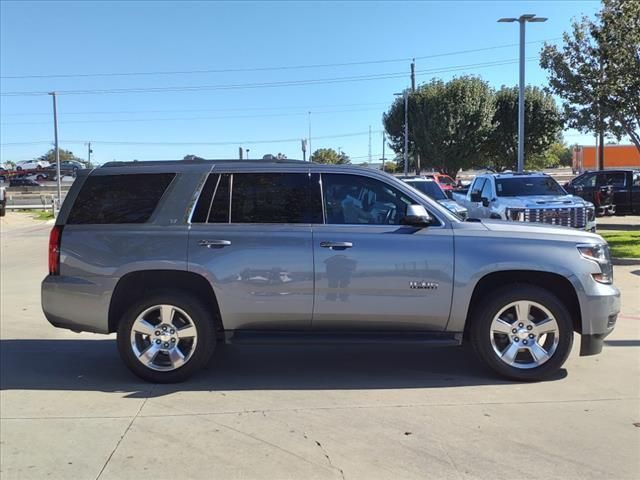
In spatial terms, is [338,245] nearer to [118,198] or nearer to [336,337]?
[336,337]

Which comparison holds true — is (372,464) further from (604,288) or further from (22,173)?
(22,173)

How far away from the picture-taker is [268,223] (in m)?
5.09

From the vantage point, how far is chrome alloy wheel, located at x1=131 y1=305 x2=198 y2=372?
508 centimetres

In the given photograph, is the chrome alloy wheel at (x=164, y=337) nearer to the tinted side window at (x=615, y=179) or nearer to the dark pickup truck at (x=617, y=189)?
the dark pickup truck at (x=617, y=189)

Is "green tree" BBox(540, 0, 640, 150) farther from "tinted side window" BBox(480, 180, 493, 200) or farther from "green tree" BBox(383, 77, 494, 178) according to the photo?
"green tree" BBox(383, 77, 494, 178)

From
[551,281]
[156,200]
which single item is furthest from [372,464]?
[156,200]

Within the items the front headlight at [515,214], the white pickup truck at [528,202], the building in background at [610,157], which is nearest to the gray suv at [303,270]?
the white pickup truck at [528,202]

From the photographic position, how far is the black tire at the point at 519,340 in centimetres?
498

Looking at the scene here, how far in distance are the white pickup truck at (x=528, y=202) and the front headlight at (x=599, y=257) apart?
573cm

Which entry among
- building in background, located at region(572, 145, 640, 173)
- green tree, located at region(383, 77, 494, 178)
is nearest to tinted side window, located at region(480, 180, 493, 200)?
green tree, located at region(383, 77, 494, 178)

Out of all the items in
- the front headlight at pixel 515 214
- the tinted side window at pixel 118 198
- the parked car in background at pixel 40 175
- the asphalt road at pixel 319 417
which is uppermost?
the parked car in background at pixel 40 175

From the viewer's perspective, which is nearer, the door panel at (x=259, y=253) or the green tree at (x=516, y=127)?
the door panel at (x=259, y=253)

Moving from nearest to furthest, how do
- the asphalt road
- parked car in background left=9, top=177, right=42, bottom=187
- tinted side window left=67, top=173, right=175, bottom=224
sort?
the asphalt road → tinted side window left=67, top=173, right=175, bottom=224 → parked car in background left=9, top=177, right=42, bottom=187

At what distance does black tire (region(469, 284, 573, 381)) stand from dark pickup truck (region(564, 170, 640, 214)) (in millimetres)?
16176
